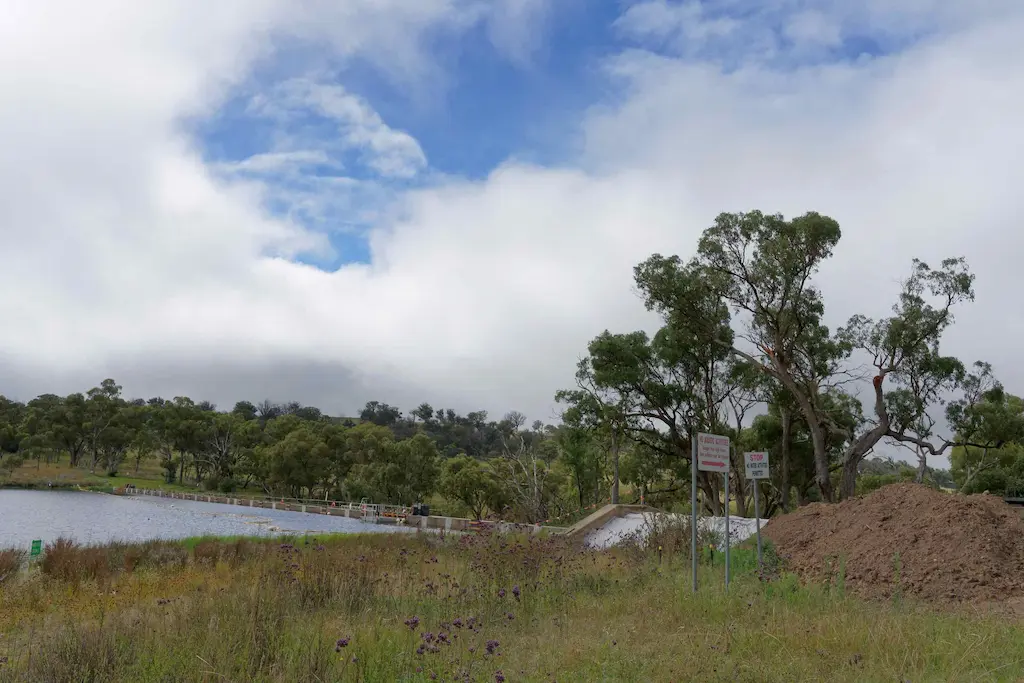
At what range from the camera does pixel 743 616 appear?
741 centimetres

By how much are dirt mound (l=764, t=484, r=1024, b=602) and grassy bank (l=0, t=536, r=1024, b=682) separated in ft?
4.12

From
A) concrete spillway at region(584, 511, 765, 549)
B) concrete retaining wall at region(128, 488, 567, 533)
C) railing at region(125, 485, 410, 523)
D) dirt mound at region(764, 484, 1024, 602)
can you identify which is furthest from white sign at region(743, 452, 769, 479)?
railing at region(125, 485, 410, 523)

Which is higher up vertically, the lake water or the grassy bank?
the grassy bank

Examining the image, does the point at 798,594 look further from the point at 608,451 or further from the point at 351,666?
the point at 608,451

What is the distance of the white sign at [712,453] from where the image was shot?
9805 mm

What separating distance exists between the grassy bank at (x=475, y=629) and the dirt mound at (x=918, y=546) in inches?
49.4

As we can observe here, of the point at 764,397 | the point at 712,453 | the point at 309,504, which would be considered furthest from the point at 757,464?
the point at 309,504

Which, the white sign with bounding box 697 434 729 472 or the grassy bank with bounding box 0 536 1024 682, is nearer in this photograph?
the grassy bank with bounding box 0 536 1024 682

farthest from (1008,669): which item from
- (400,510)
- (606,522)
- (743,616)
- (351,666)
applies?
(400,510)

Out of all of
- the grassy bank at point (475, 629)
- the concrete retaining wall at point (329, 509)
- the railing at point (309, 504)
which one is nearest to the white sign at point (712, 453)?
the grassy bank at point (475, 629)

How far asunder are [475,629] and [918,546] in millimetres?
7408

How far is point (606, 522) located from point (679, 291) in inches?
342

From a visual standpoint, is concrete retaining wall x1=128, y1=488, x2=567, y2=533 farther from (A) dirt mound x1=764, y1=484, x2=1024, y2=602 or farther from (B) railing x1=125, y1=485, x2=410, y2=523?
(A) dirt mound x1=764, y1=484, x2=1024, y2=602

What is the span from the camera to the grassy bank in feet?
17.4
